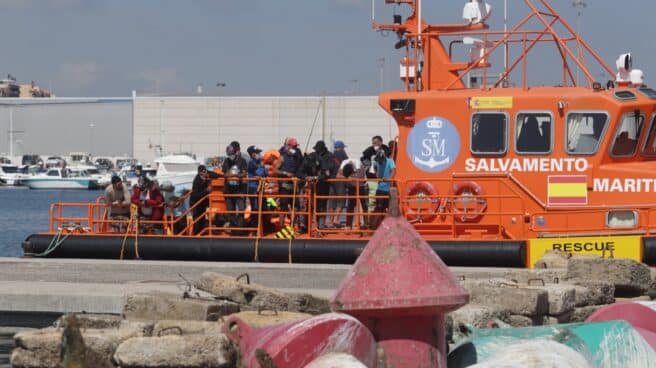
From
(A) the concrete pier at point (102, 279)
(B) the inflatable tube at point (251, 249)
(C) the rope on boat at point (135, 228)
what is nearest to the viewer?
(A) the concrete pier at point (102, 279)

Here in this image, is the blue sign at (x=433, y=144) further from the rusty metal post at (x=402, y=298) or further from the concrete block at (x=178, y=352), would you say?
the concrete block at (x=178, y=352)

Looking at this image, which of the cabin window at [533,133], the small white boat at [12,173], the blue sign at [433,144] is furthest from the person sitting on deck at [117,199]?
the small white boat at [12,173]

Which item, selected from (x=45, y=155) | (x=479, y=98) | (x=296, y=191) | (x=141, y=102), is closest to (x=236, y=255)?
(x=296, y=191)

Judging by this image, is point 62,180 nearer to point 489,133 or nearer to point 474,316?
point 489,133

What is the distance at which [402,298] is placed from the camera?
7.43 m

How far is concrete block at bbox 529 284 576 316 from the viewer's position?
10.6 m

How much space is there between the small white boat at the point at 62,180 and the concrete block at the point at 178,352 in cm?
9241

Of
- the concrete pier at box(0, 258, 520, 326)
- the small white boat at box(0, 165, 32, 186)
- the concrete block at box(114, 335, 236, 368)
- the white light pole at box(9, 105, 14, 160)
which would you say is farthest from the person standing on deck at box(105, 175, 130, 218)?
the white light pole at box(9, 105, 14, 160)

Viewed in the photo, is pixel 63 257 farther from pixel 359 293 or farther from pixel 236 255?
pixel 359 293

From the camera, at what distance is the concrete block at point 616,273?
1219 centimetres

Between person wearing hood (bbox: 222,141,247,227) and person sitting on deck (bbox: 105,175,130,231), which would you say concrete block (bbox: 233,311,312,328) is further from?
person sitting on deck (bbox: 105,175,130,231)

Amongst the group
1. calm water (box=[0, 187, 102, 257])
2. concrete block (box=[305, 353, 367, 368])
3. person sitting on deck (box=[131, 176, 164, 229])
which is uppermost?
person sitting on deck (box=[131, 176, 164, 229])

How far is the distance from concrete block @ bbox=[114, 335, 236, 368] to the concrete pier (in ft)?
15.4

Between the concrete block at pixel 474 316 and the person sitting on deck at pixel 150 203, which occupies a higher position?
the person sitting on deck at pixel 150 203
